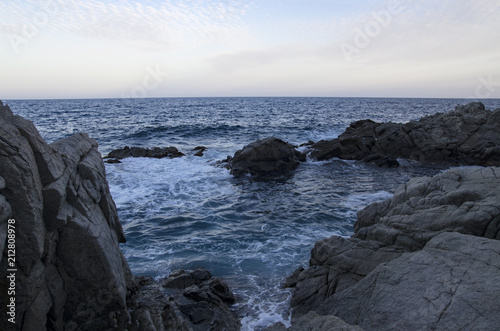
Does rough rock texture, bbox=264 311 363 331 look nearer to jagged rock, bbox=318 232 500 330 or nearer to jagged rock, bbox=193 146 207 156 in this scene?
jagged rock, bbox=318 232 500 330

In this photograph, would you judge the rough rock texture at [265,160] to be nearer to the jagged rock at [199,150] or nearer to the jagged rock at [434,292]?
the jagged rock at [199,150]

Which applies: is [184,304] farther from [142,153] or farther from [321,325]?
[142,153]

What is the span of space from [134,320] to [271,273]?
16.5 ft

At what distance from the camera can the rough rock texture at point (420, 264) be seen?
17.4ft

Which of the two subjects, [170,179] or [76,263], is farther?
[170,179]

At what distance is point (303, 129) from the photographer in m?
48.6

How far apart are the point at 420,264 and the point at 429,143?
24.9 m

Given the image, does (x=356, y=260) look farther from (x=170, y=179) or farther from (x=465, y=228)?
(x=170, y=179)

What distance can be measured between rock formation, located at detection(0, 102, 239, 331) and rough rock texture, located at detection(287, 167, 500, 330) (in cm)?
295

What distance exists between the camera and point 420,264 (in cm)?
655

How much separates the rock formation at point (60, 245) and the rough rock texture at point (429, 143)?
23021 mm

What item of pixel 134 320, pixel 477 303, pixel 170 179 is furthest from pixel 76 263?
pixel 170 179

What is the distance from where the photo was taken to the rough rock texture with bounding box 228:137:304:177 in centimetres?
2378

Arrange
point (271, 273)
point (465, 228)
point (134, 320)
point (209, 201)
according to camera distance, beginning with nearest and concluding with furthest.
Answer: point (134, 320) → point (465, 228) → point (271, 273) → point (209, 201)
